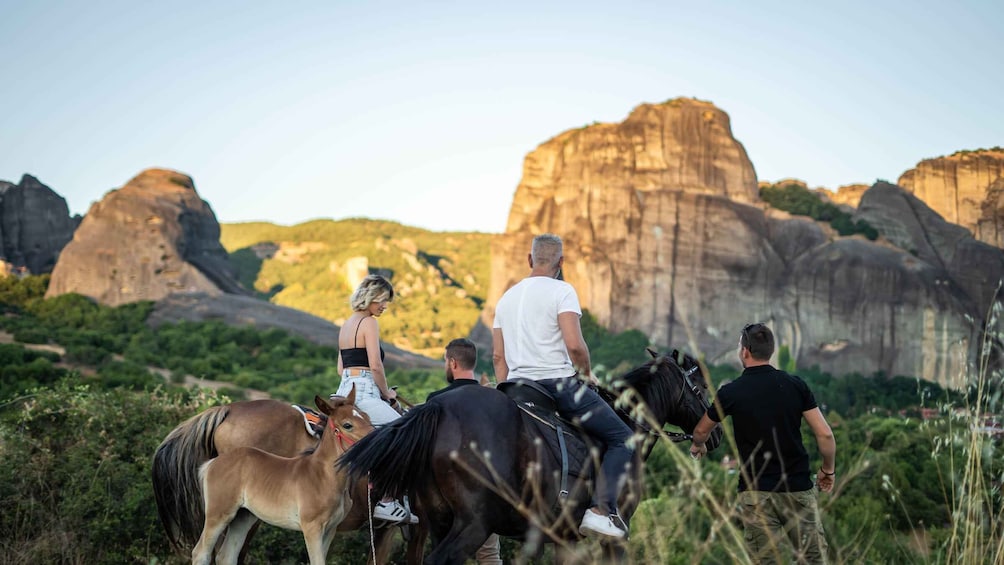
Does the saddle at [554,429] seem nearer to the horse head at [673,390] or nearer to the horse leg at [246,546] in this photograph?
the horse head at [673,390]

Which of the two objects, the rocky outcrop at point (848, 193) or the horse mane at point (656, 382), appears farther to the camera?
the rocky outcrop at point (848, 193)

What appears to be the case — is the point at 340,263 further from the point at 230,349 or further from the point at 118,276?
the point at 230,349

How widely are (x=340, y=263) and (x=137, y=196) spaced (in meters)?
61.7

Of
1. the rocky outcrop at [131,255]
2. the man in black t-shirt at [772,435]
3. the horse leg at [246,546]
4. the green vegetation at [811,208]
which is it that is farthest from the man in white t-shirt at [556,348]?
the green vegetation at [811,208]

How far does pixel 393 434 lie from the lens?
16.9 ft

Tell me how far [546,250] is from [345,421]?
1730 millimetres

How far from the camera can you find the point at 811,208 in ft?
251

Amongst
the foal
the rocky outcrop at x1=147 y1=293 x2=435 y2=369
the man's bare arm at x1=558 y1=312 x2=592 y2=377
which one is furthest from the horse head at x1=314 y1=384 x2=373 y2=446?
the rocky outcrop at x1=147 y1=293 x2=435 y2=369

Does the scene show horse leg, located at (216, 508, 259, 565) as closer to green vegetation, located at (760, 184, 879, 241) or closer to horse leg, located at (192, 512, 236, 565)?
horse leg, located at (192, 512, 236, 565)

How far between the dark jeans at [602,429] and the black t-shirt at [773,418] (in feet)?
2.26

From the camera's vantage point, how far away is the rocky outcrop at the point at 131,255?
2215 inches

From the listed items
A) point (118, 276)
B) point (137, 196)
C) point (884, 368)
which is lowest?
point (884, 368)

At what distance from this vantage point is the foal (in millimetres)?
5676

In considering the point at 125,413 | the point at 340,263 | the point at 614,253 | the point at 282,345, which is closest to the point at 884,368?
the point at 614,253
